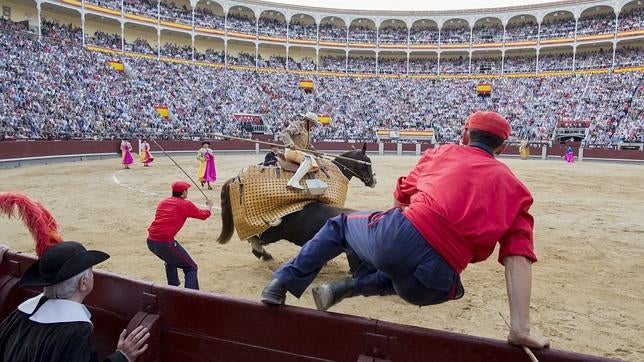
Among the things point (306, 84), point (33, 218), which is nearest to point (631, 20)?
point (306, 84)

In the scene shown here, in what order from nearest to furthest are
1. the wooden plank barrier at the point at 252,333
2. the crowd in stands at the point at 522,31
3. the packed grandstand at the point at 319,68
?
the wooden plank barrier at the point at 252,333, the packed grandstand at the point at 319,68, the crowd in stands at the point at 522,31

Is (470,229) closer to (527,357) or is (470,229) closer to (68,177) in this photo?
(527,357)

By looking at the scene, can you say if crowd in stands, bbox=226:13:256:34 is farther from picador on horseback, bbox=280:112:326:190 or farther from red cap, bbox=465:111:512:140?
red cap, bbox=465:111:512:140

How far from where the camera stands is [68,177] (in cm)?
1405

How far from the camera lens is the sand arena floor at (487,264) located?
12.3 ft

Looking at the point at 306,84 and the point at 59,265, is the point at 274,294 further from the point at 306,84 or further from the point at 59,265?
the point at 306,84

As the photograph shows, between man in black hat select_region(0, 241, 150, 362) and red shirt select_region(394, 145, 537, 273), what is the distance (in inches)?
49.4

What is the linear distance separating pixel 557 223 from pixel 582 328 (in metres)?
5.06

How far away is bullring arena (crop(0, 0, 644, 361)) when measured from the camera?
4090mm

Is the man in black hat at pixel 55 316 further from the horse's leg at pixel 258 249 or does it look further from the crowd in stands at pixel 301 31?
the crowd in stands at pixel 301 31

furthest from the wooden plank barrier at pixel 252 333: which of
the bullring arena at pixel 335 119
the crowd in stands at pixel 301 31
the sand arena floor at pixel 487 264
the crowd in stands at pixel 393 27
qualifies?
the crowd in stands at pixel 301 31

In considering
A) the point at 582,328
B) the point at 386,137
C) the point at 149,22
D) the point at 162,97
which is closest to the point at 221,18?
the point at 149,22

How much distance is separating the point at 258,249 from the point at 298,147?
1.24 meters

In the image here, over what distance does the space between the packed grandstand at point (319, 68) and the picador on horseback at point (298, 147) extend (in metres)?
20.8
